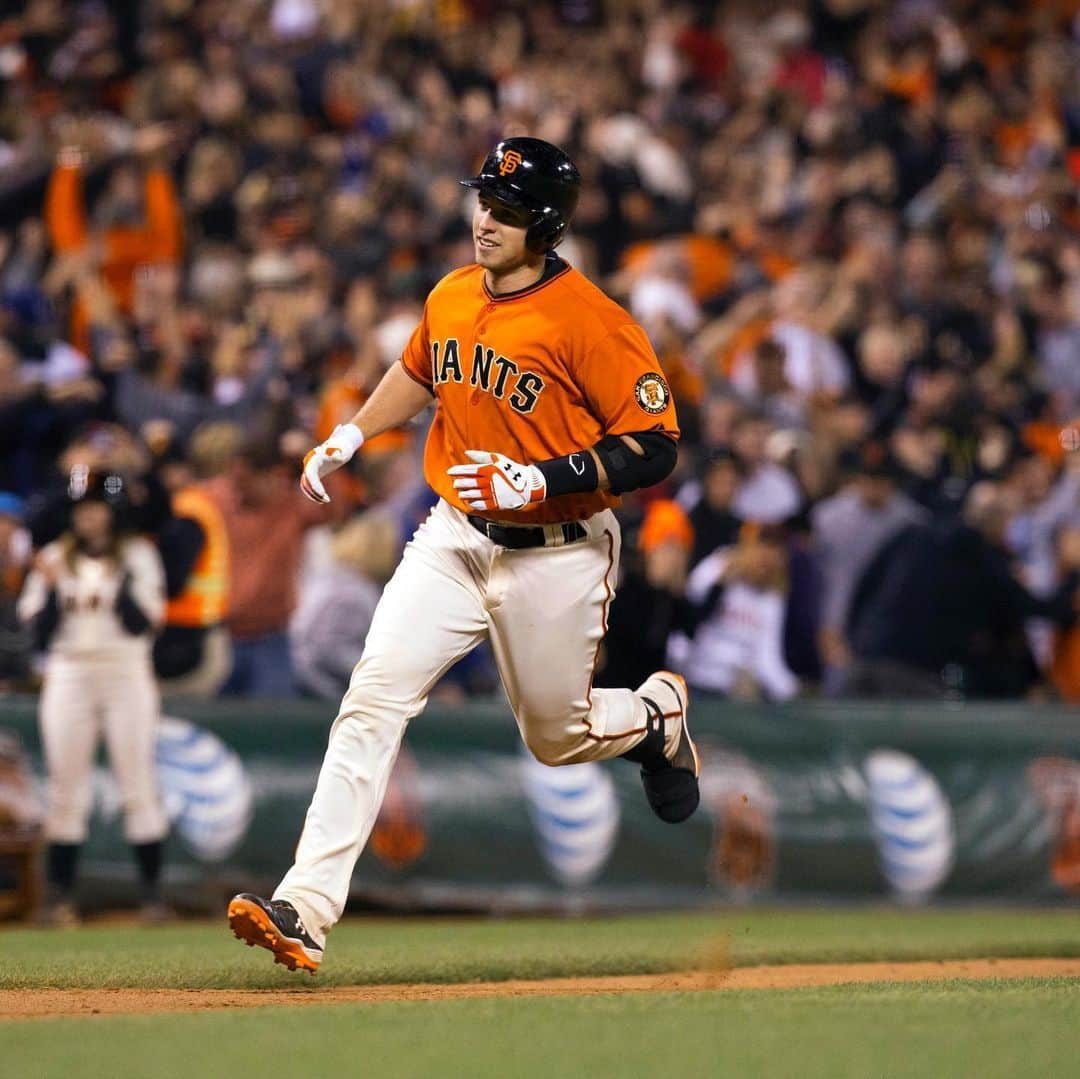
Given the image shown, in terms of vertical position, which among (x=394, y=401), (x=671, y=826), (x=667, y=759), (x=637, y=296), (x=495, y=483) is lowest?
(x=671, y=826)

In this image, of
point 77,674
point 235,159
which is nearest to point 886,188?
point 235,159

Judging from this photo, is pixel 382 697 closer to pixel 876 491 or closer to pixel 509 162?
pixel 509 162

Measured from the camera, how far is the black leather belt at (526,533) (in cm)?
600

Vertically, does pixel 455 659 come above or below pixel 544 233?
below

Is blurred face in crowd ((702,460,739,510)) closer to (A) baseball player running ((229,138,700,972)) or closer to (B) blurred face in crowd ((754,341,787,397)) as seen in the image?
(B) blurred face in crowd ((754,341,787,397))

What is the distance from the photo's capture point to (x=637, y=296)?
1273cm

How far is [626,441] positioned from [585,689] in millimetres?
830

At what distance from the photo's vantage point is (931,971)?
23.3ft

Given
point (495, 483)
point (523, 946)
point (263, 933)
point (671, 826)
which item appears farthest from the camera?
point (671, 826)

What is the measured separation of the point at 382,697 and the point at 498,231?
144 cm

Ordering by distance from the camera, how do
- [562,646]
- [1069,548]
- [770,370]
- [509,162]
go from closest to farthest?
1. [509,162]
2. [562,646]
3. [1069,548]
4. [770,370]

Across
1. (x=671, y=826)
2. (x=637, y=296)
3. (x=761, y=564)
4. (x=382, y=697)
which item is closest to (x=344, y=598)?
(x=671, y=826)

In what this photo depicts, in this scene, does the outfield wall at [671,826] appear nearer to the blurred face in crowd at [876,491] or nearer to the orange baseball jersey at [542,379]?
the blurred face in crowd at [876,491]

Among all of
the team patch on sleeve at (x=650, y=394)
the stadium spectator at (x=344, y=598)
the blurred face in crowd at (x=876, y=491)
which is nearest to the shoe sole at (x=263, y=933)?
the team patch on sleeve at (x=650, y=394)
